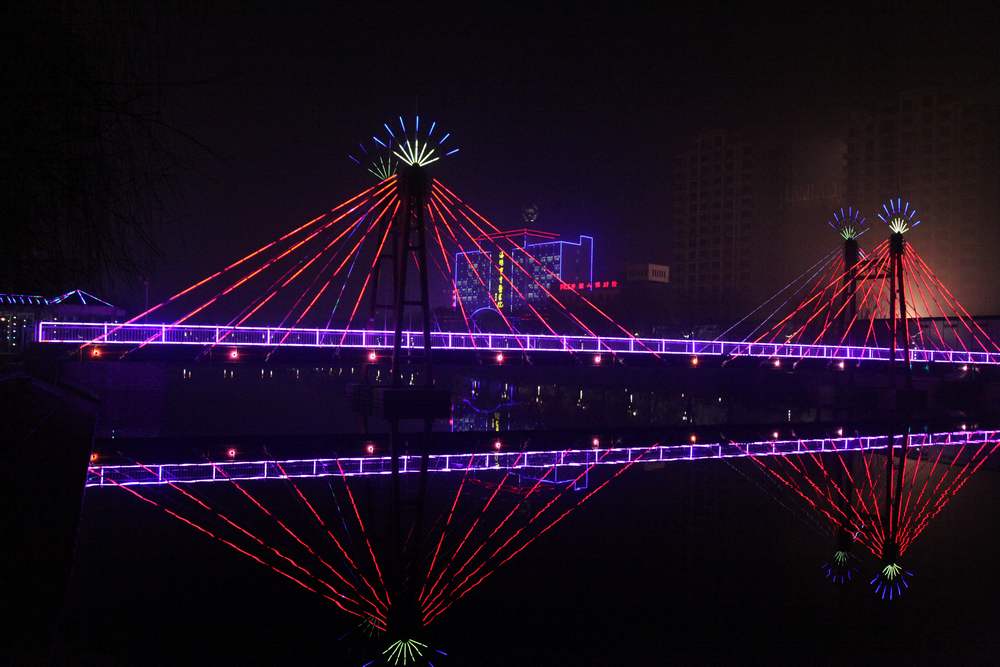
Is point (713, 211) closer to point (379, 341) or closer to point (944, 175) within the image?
point (944, 175)

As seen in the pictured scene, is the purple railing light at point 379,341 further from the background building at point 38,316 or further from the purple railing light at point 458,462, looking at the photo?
the purple railing light at point 458,462

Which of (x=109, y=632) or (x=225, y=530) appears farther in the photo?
(x=225, y=530)

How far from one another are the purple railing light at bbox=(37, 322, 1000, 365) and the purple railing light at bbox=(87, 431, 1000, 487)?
472 inches

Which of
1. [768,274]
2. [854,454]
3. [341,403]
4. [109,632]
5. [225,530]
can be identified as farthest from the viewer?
[768,274]

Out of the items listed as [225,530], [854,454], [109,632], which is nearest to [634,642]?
[109,632]

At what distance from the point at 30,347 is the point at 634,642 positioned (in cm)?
2843

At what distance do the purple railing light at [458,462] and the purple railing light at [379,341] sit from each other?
12.0 meters

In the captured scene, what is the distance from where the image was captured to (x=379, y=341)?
133ft

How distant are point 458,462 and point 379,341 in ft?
78.9

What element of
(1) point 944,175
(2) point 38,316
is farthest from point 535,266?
(2) point 38,316

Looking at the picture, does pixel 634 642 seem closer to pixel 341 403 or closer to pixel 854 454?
pixel 854 454

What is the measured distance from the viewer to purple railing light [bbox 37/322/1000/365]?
1147 inches

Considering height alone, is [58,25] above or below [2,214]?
above

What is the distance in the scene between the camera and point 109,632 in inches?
234
